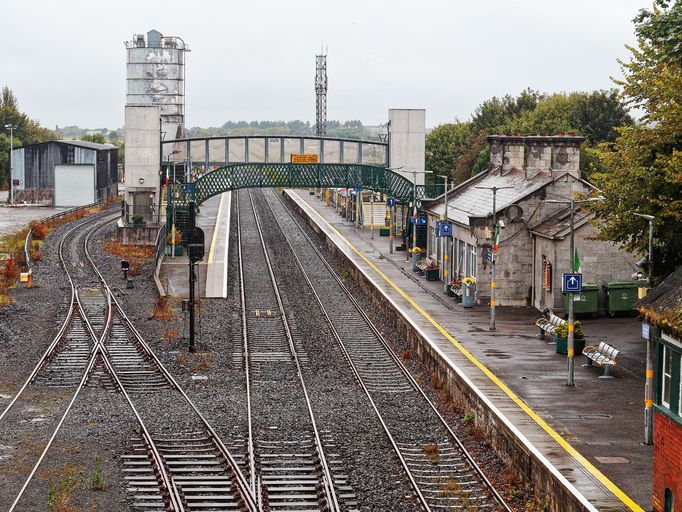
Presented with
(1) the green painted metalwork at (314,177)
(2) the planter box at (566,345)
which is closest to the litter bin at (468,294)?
(2) the planter box at (566,345)

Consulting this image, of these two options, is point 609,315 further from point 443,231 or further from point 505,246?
point 443,231

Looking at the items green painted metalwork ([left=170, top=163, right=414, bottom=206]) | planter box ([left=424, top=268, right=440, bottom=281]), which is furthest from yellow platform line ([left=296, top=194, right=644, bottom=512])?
green painted metalwork ([left=170, top=163, right=414, bottom=206])

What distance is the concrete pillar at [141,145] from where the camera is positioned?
6681cm

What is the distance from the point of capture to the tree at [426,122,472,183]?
104m

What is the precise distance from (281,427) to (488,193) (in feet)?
79.5

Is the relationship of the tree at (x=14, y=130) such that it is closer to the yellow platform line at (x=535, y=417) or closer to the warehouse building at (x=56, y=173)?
the warehouse building at (x=56, y=173)

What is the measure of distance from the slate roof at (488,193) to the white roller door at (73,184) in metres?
51.1

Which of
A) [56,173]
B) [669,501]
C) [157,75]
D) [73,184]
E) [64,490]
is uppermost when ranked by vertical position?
[157,75]

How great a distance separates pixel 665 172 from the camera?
84.5 ft

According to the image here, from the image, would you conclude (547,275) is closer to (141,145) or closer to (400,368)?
(400,368)

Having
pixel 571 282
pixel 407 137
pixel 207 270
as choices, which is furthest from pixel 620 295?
pixel 407 137

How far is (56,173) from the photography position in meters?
94.8

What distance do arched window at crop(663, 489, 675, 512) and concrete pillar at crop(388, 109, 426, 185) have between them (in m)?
53.6

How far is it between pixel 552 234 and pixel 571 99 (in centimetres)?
5663
